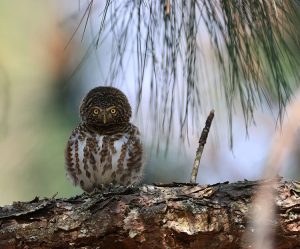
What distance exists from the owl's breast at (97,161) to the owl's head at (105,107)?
0.54 feet

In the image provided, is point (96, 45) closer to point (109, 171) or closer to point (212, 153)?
point (109, 171)

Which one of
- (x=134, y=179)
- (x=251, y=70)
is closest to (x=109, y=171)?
(x=134, y=179)

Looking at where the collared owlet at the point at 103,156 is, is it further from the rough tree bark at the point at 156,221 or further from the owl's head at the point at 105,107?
the rough tree bark at the point at 156,221

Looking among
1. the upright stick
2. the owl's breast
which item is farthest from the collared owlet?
the upright stick

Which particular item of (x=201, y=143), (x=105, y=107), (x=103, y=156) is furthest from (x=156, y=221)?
(x=105, y=107)

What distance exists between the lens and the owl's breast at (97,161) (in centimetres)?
298

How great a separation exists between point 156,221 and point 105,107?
134cm

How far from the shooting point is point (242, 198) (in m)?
2.02

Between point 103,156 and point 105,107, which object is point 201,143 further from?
point 105,107

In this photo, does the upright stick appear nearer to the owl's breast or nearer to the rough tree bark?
the rough tree bark

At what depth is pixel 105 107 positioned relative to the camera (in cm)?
327

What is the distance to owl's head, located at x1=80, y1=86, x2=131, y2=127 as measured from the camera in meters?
3.21

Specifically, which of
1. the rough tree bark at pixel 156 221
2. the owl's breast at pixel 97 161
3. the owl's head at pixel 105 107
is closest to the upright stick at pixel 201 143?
the rough tree bark at pixel 156 221

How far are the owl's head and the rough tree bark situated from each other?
1157mm
